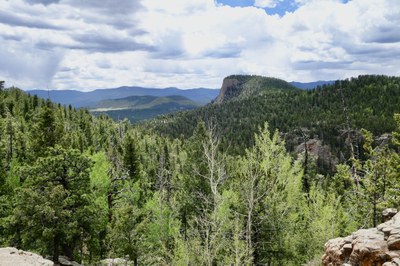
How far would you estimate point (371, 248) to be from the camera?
17.9 metres

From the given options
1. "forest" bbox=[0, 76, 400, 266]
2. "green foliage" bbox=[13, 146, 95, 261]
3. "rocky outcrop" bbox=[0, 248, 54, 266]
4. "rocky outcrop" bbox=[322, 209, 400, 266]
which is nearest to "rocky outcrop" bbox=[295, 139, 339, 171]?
"forest" bbox=[0, 76, 400, 266]

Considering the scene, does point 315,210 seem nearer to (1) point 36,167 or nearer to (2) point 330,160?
(1) point 36,167

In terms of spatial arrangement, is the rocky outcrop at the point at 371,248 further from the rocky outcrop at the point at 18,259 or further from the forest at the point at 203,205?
the rocky outcrop at the point at 18,259

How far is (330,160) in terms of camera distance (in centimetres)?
17550

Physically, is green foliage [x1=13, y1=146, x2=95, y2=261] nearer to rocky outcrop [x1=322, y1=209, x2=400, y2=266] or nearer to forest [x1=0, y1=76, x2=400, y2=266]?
forest [x1=0, y1=76, x2=400, y2=266]

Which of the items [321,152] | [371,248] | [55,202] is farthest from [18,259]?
[321,152]

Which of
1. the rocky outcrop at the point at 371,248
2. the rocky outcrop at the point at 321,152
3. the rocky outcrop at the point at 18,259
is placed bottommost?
the rocky outcrop at the point at 321,152

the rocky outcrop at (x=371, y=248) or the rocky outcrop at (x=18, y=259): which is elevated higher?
the rocky outcrop at (x=371, y=248)

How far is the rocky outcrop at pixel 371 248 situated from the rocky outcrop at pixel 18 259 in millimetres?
19941

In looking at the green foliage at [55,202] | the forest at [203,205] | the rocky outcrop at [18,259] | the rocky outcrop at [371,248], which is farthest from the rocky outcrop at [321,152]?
the rocky outcrop at [18,259]

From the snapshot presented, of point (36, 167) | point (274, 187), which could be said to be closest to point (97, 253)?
point (36, 167)

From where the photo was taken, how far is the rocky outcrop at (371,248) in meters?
17.2

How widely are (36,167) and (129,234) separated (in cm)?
1072

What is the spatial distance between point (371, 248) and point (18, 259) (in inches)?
884
